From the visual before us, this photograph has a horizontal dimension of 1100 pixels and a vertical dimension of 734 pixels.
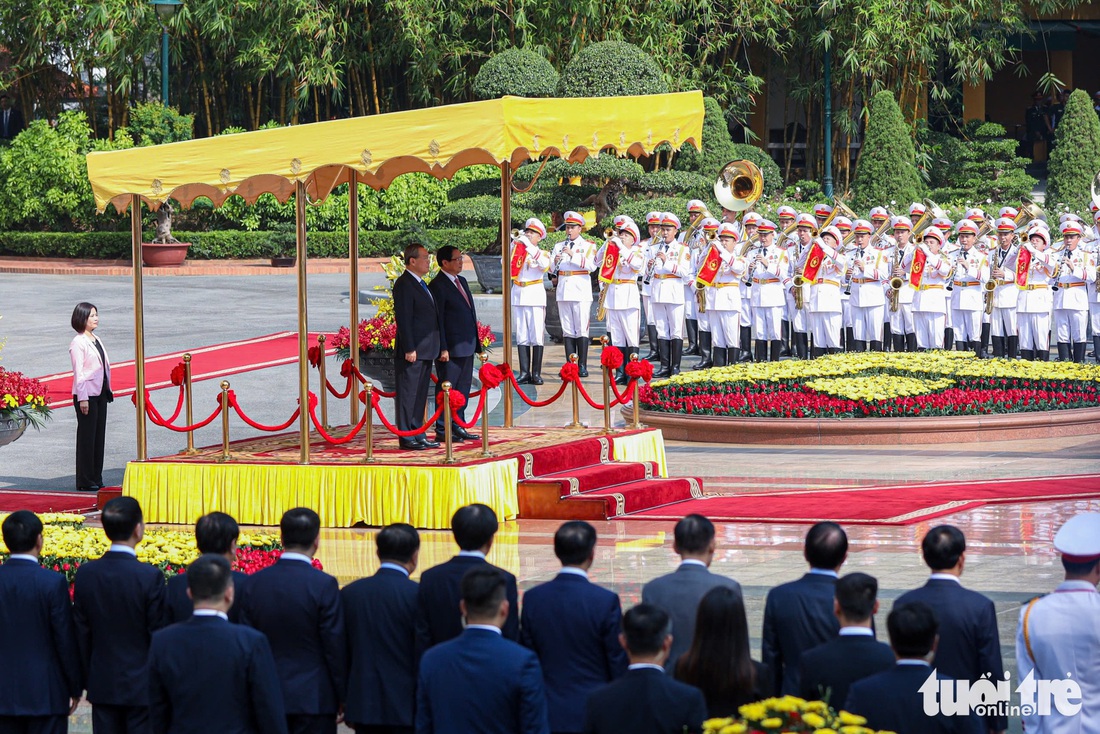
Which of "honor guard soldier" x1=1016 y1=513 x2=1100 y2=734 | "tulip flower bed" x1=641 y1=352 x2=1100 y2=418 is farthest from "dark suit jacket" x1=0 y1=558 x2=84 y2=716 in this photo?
"tulip flower bed" x1=641 y1=352 x2=1100 y2=418

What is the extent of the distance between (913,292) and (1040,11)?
54.2ft

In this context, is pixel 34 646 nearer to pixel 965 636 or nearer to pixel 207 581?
pixel 207 581

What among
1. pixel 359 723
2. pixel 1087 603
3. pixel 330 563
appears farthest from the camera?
pixel 330 563

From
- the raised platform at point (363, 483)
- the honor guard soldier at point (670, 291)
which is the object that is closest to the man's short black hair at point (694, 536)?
the raised platform at point (363, 483)

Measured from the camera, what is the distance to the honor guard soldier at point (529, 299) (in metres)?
19.9

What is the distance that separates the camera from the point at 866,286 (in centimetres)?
2152

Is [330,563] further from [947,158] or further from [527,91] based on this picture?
[947,158]

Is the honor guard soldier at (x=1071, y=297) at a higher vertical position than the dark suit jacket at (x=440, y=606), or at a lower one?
higher

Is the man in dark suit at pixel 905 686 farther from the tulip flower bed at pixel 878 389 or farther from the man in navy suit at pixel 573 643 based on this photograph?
the tulip flower bed at pixel 878 389

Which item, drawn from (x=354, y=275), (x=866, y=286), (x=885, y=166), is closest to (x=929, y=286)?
(x=866, y=286)

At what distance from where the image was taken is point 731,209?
72.4ft

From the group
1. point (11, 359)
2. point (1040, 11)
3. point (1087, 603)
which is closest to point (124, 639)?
point (1087, 603)

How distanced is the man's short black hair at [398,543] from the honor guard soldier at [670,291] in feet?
45.7

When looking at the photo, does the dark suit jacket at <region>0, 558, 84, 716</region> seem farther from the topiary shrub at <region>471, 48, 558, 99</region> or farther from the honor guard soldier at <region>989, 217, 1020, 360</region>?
the topiary shrub at <region>471, 48, 558, 99</region>
